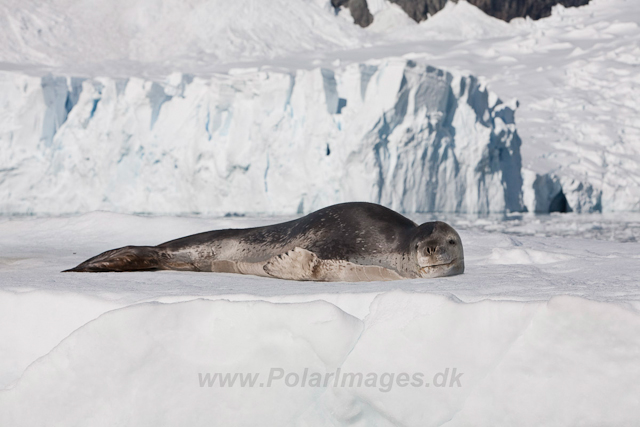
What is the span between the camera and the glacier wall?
13.8 metres

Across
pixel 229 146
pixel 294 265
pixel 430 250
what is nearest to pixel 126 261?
pixel 294 265

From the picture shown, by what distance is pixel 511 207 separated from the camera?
15461 millimetres

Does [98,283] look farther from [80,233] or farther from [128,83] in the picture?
[128,83]

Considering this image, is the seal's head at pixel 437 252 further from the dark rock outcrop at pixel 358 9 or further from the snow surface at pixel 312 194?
the dark rock outcrop at pixel 358 9

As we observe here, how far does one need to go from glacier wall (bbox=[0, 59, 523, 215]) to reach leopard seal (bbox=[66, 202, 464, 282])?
10.7 m

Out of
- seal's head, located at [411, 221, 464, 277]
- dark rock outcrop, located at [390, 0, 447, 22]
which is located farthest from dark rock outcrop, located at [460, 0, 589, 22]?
seal's head, located at [411, 221, 464, 277]

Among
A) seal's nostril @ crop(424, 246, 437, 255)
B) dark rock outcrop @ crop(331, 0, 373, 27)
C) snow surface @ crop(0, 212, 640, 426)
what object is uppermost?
dark rock outcrop @ crop(331, 0, 373, 27)

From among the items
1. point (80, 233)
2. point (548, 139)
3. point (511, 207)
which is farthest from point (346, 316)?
point (548, 139)

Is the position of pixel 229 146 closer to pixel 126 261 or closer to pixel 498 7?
pixel 126 261

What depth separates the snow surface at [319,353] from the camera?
1287 mm

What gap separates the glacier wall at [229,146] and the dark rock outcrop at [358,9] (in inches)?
712

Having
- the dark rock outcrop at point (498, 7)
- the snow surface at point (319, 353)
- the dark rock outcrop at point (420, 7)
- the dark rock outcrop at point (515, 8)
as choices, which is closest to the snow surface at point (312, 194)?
the snow surface at point (319, 353)

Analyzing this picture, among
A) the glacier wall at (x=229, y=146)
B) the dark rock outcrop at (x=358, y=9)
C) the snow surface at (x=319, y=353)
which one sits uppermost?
the dark rock outcrop at (x=358, y=9)

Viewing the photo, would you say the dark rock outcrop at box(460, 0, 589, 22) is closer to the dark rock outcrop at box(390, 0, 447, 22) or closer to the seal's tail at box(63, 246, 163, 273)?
the dark rock outcrop at box(390, 0, 447, 22)
